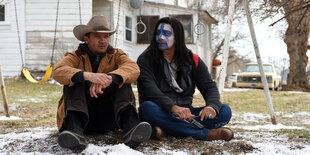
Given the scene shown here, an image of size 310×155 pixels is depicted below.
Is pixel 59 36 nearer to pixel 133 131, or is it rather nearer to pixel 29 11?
pixel 29 11

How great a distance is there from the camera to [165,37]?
351 centimetres

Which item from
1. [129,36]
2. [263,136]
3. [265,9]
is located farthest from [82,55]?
[129,36]

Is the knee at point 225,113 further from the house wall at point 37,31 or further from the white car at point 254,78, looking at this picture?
the white car at point 254,78

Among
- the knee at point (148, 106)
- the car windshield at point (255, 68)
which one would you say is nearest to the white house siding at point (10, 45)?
the knee at point (148, 106)

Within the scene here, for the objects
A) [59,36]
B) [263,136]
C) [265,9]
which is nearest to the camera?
[263,136]

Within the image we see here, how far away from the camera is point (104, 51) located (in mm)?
3172

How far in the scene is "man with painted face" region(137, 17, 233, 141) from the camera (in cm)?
322

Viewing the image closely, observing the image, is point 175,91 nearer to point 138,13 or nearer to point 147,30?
point 147,30

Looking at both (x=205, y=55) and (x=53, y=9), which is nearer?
(x=53, y=9)

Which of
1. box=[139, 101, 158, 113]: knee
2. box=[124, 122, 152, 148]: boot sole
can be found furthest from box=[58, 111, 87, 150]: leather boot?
box=[139, 101, 158, 113]: knee

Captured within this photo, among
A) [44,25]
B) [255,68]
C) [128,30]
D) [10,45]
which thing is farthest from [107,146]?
[255,68]

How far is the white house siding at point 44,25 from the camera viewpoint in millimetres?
13344

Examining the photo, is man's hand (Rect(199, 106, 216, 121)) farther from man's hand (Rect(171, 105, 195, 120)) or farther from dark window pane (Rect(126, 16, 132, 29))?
dark window pane (Rect(126, 16, 132, 29))

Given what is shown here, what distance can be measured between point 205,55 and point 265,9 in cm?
1480
